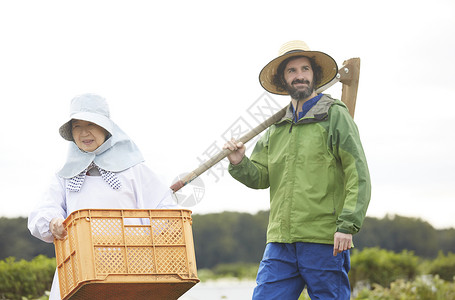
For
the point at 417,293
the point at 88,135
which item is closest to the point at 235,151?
the point at 88,135

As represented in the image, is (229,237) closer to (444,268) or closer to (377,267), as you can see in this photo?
(377,267)

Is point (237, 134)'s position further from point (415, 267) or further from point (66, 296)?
point (415, 267)

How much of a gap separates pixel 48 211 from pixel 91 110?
2.36 feet

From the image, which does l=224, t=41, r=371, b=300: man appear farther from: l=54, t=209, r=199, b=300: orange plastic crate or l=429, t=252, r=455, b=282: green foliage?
l=429, t=252, r=455, b=282: green foliage

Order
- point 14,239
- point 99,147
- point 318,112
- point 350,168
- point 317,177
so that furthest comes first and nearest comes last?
point 14,239, point 99,147, point 318,112, point 317,177, point 350,168

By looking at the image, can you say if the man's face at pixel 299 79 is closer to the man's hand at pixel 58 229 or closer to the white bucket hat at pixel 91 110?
the white bucket hat at pixel 91 110

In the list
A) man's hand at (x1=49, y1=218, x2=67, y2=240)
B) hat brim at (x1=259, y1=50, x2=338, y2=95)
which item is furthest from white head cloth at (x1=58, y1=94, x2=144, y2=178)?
hat brim at (x1=259, y1=50, x2=338, y2=95)

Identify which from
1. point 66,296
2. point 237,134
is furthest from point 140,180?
point 66,296

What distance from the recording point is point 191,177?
4.15m

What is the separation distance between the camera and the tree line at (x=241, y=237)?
30.8 ft

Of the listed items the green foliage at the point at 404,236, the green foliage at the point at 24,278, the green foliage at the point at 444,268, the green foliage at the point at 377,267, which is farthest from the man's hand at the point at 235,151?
the green foliage at the point at 404,236

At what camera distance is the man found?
12.3 ft

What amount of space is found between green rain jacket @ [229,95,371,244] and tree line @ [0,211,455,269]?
240 inches

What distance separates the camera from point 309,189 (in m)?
3.84
